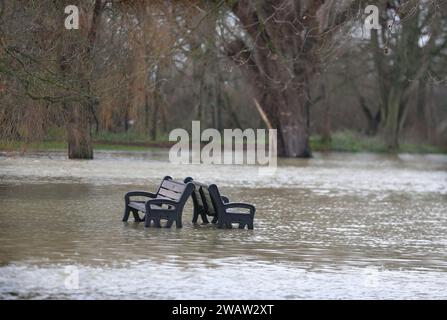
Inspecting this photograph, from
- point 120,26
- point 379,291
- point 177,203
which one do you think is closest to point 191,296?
point 379,291

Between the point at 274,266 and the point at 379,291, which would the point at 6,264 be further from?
the point at 379,291

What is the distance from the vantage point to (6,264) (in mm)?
12938

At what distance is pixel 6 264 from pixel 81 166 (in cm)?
2614

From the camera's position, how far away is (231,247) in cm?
1567

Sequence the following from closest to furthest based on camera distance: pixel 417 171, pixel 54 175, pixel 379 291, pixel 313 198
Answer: pixel 379 291 → pixel 313 198 → pixel 54 175 → pixel 417 171

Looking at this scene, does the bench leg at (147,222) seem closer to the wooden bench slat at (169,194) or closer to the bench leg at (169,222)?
the bench leg at (169,222)

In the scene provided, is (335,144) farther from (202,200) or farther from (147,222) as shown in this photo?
(147,222)

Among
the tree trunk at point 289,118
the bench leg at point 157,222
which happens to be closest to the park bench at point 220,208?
the bench leg at point 157,222

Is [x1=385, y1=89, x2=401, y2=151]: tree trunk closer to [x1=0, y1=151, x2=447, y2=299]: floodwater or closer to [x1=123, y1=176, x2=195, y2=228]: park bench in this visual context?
[x1=0, y1=151, x2=447, y2=299]: floodwater

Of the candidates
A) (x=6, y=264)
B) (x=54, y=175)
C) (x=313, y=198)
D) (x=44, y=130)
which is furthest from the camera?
(x=54, y=175)
